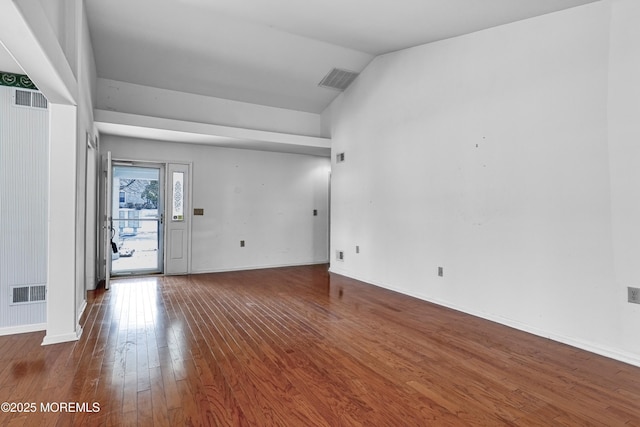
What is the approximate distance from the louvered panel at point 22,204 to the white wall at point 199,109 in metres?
2.36

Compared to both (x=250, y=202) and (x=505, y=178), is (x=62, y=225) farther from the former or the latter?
(x=505, y=178)

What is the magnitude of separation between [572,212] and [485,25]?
2.29 metres

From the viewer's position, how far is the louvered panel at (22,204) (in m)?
3.12

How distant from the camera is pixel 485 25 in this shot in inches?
148

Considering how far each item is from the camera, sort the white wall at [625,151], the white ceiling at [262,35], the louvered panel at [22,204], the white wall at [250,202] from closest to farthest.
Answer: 1. the white wall at [625,151]
2. the louvered panel at [22,204]
3. the white ceiling at [262,35]
4. the white wall at [250,202]

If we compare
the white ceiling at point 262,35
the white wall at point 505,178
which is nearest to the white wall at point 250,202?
the white ceiling at point 262,35

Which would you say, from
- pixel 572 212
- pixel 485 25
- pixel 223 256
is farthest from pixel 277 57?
pixel 572 212

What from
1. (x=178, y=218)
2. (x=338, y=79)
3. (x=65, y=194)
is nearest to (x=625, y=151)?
(x=338, y=79)

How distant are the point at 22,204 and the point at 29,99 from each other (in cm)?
103

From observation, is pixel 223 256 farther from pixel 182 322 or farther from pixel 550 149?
pixel 550 149

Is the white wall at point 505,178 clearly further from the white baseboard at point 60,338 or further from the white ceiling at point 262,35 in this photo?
the white baseboard at point 60,338

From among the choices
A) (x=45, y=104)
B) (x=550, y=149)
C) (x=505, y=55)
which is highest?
(x=505, y=55)

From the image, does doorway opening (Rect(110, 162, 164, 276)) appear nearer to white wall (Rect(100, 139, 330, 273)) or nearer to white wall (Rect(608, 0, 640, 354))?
white wall (Rect(100, 139, 330, 273))

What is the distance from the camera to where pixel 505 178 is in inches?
143
